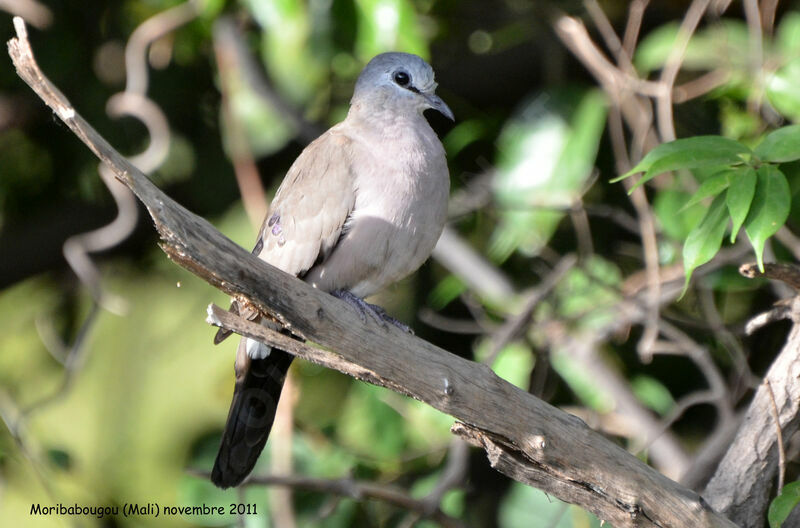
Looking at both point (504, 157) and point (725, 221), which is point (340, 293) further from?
point (504, 157)

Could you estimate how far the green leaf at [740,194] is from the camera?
1925 mm

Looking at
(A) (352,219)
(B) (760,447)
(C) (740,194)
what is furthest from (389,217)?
(B) (760,447)

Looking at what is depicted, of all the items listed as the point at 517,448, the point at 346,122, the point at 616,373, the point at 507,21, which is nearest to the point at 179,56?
the point at 507,21

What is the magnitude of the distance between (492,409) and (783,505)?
65 cm

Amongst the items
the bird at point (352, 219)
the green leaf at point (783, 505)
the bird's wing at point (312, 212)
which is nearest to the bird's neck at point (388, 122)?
the bird at point (352, 219)

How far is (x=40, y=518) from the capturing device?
4.36 meters

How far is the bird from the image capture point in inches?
106

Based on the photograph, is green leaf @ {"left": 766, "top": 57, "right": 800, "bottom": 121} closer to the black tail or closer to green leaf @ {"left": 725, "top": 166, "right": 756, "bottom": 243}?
green leaf @ {"left": 725, "top": 166, "right": 756, "bottom": 243}

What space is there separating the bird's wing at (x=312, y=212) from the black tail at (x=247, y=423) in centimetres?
34

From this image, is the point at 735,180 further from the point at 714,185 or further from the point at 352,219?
the point at 352,219

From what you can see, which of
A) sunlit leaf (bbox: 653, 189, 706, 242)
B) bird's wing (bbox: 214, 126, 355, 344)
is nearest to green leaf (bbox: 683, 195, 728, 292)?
bird's wing (bbox: 214, 126, 355, 344)

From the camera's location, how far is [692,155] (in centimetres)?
204

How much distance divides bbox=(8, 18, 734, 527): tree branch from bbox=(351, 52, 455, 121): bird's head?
1.05 meters

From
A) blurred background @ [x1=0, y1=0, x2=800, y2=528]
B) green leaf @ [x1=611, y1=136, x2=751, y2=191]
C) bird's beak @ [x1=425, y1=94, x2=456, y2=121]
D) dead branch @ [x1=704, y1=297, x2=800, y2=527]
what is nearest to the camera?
green leaf @ [x1=611, y1=136, x2=751, y2=191]
